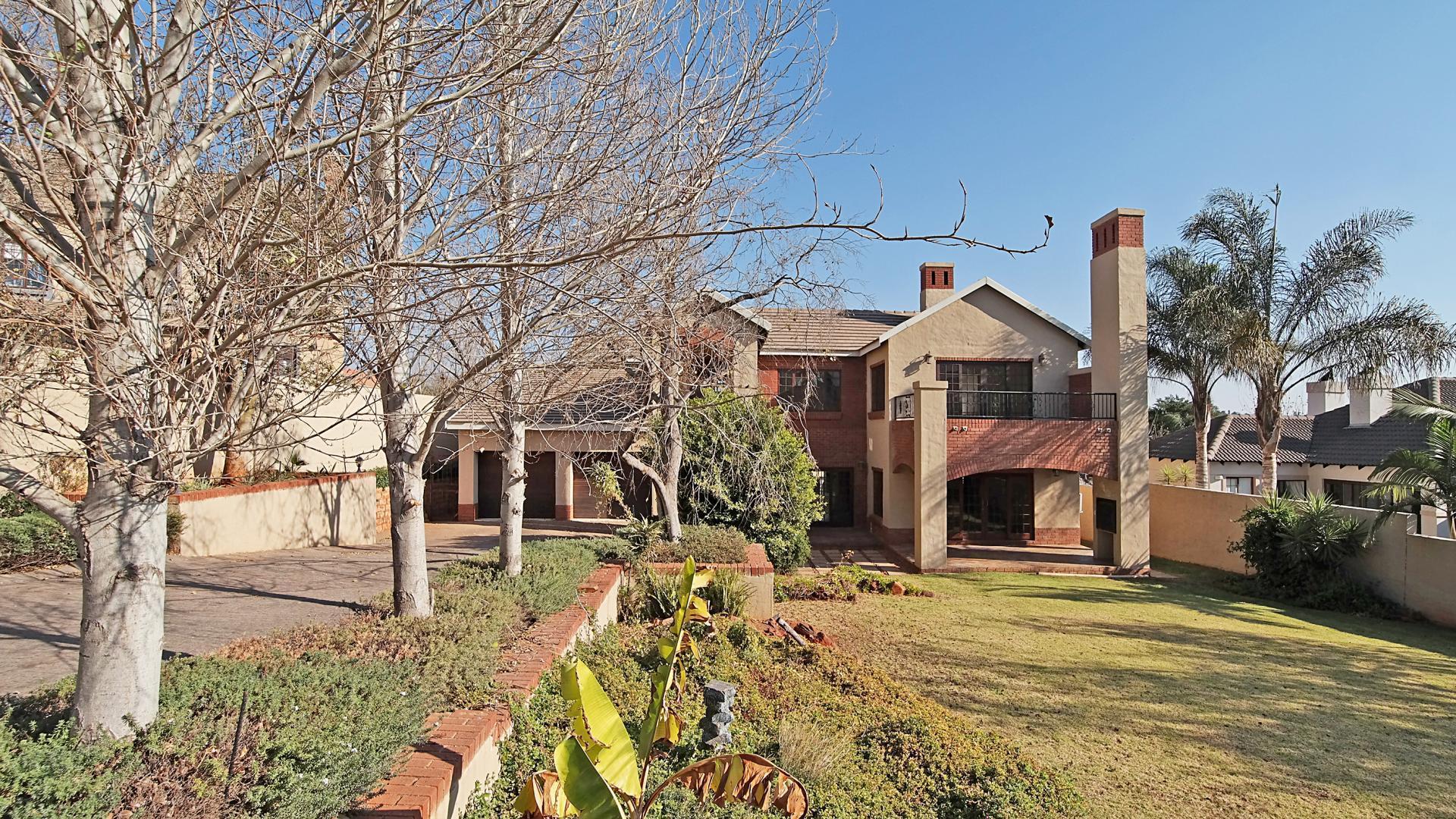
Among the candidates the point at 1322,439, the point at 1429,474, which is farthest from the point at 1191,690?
the point at 1322,439

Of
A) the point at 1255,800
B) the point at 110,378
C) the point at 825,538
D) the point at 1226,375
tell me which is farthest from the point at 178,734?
the point at 1226,375

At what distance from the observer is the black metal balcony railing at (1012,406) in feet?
69.5

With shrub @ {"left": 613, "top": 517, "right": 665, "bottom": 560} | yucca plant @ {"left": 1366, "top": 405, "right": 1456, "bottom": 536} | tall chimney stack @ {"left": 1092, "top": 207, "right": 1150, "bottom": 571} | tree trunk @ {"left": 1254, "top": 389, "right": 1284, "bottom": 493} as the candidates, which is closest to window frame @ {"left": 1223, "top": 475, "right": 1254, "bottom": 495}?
tree trunk @ {"left": 1254, "top": 389, "right": 1284, "bottom": 493}

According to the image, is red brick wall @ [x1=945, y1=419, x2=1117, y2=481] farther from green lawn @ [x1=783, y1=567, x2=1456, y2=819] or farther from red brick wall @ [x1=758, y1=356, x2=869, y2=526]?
red brick wall @ [x1=758, y1=356, x2=869, y2=526]

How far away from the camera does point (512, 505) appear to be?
10.1 meters

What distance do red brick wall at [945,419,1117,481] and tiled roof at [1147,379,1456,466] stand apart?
6.88 meters

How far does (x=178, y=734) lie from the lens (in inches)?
149

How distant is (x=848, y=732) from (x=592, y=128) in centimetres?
580

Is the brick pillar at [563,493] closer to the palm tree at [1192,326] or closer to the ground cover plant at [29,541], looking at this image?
the ground cover plant at [29,541]

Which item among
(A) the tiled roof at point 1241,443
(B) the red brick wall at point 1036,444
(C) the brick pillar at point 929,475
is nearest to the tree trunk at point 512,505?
(C) the brick pillar at point 929,475

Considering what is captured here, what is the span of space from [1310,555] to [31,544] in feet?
74.7

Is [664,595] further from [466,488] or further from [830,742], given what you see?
[466,488]

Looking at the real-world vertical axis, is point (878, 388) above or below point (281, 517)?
above

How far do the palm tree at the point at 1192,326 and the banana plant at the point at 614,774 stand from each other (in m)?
20.7
